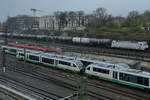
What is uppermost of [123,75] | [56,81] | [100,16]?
[100,16]

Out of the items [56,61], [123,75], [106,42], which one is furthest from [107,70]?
[106,42]

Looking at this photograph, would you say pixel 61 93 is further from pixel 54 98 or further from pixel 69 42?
pixel 69 42

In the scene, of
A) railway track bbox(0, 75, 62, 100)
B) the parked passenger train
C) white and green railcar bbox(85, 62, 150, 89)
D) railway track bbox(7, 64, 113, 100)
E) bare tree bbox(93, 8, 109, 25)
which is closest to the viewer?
railway track bbox(0, 75, 62, 100)

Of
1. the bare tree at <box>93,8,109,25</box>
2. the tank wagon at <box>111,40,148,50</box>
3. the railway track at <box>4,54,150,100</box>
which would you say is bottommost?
the railway track at <box>4,54,150,100</box>

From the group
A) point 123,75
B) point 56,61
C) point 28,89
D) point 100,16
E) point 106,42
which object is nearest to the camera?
point 28,89

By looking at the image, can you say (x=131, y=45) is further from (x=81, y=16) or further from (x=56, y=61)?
(x=81, y=16)

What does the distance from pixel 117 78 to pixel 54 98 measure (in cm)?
698

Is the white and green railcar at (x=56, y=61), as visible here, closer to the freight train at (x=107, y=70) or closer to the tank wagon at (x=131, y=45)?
the freight train at (x=107, y=70)

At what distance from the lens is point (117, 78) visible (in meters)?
15.0

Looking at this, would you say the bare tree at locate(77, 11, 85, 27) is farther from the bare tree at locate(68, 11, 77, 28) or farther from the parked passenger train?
the parked passenger train

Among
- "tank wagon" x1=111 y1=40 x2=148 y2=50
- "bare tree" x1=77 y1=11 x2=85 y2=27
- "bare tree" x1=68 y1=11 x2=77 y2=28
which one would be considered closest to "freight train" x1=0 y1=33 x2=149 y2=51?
"tank wagon" x1=111 y1=40 x2=148 y2=50

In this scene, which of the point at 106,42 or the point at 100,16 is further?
the point at 100,16

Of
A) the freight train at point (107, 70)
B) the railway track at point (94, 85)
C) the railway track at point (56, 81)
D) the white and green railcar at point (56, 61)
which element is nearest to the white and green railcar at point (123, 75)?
the freight train at point (107, 70)

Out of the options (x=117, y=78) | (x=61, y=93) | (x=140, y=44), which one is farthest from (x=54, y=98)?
(x=140, y=44)
